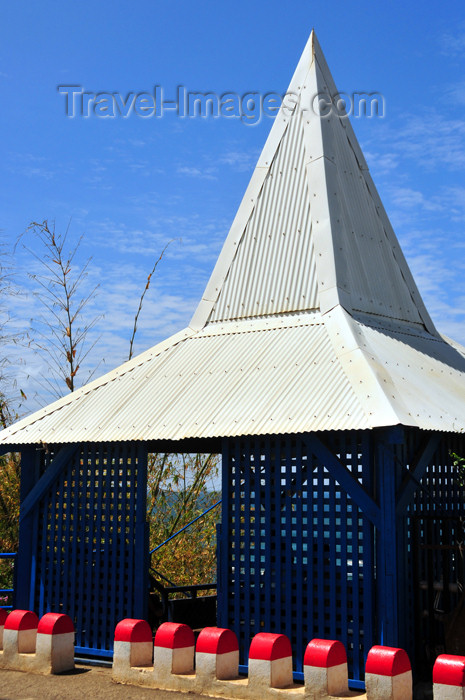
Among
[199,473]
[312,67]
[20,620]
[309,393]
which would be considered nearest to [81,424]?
[20,620]

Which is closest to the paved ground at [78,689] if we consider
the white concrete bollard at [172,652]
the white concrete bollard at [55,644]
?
the white concrete bollard at [55,644]

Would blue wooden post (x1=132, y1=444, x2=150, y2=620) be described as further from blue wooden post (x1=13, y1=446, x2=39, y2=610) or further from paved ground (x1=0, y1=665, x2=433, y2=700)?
blue wooden post (x1=13, y1=446, x2=39, y2=610)

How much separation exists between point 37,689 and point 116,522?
221 cm

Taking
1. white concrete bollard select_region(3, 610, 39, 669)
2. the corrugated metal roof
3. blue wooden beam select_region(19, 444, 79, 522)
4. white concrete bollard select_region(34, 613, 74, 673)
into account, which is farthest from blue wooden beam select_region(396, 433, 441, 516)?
white concrete bollard select_region(3, 610, 39, 669)

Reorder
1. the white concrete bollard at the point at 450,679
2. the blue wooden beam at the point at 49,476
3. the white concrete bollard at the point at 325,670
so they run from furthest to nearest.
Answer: the blue wooden beam at the point at 49,476 → the white concrete bollard at the point at 325,670 → the white concrete bollard at the point at 450,679

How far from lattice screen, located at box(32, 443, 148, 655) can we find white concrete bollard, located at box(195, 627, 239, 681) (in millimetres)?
1670

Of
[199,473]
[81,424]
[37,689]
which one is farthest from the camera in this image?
[199,473]

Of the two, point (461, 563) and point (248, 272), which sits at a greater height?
point (248, 272)

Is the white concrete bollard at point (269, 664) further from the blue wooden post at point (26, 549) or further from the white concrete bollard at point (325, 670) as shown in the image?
the blue wooden post at point (26, 549)

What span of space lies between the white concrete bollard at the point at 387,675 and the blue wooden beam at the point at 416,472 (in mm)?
1493

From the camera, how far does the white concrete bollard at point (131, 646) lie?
30.9ft

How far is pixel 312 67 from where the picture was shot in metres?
13.5

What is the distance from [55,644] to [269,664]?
118 inches

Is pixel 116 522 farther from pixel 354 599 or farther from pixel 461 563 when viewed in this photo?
pixel 461 563
